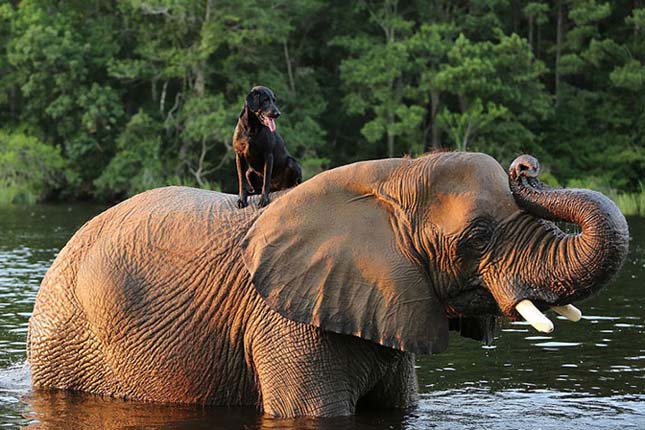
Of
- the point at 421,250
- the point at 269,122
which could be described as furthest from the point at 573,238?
the point at 269,122

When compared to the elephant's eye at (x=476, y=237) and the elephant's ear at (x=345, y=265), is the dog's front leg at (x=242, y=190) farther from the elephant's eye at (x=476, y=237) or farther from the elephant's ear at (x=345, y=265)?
the elephant's eye at (x=476, y=237)

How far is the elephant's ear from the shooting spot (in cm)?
807

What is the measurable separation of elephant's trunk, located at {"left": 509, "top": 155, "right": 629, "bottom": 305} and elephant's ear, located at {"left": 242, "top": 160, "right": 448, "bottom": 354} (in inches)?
33.2

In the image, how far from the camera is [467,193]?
7.91 meters

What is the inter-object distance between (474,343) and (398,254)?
513 centimetres

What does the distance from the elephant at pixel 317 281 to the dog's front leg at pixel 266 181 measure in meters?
0.12

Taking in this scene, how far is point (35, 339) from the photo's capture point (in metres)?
9.58

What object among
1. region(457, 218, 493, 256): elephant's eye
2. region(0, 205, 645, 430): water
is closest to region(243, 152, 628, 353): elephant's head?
region(457, 218, 493, 256): elephant's eye

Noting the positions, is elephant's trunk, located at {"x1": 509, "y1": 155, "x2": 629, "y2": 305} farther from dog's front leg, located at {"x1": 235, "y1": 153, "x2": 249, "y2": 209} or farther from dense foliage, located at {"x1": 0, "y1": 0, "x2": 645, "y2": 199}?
dense foliage, located at {"x1": 0, "y1": 0, "x2": 645, "y2": 199}

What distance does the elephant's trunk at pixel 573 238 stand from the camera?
7273 millimetres

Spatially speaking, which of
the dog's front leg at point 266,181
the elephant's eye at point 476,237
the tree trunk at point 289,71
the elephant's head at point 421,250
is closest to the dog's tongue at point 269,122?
the dog's front leg at point 266,181

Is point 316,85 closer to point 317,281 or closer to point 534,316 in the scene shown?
point 317,281

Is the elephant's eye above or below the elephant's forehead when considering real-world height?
Result: below

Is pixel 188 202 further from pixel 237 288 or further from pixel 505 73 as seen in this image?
pixel 505 73
